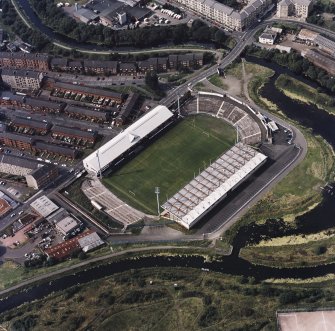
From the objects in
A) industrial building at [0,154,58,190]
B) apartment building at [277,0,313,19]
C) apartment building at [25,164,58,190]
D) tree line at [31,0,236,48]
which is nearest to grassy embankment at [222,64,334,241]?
apartment building at [25,164,58,190]

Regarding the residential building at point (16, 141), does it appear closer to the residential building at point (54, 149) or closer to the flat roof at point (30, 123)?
the residential building at point (54, 149)

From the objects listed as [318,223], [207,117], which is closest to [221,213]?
[318,223]

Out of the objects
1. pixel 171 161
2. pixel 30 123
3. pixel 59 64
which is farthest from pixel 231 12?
pixel 30 123

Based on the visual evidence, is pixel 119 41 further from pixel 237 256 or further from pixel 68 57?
pixel 237 256

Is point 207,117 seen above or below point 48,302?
above

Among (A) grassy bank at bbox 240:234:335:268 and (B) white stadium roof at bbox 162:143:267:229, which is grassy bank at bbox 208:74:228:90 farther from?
(A) grassy bank at bbox 240:234:335:268

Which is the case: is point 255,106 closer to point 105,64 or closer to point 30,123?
point 105,64

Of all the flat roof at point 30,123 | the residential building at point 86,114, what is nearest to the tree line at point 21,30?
the residential building at point 86,114

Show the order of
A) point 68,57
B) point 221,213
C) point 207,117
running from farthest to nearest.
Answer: point 68,57 < point 207,117 < point 221,213
